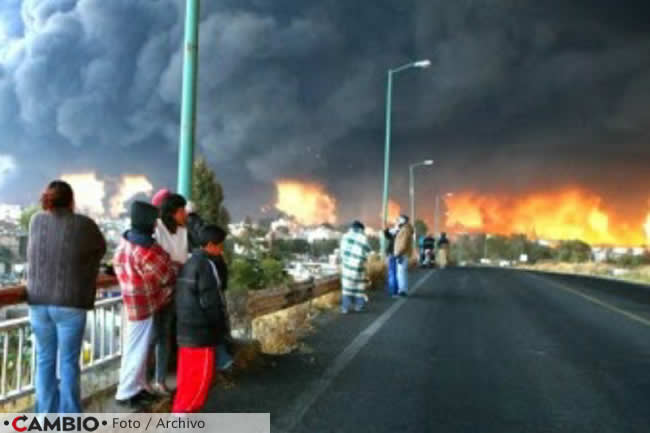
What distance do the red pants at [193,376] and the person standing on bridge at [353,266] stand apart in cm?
889

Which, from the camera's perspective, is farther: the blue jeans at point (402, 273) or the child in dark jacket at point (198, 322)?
the blue jeans at point (402, 273)

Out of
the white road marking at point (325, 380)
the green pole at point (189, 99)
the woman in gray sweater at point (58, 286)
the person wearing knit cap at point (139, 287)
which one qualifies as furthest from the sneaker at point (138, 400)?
the green pole at point (189, 99)

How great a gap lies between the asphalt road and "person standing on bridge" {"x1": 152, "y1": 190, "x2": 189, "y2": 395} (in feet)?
1.92

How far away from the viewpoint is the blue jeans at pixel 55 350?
529 cm

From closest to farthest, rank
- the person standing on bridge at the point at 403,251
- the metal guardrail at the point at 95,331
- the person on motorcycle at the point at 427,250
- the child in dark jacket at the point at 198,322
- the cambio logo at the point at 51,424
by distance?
the cambio logo at the point at 51,424 → the child in dark jacket at the point at 198,322 → the metal guardrail at the point at 95,331 → the person standing on bridge at the point at 403,251 → the person on motorcycle at the point at 427,250

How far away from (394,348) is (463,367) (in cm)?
152

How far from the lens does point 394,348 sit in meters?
9.97

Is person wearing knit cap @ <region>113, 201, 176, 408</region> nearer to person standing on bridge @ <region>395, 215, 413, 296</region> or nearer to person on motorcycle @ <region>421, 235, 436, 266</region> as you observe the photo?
person standing on bridge @ <region>395, 215, 413, 296</region>

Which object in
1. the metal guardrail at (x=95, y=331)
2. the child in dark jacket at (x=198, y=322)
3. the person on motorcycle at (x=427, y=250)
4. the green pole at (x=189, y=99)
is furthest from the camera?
the person on motorcycle at (x=427, y=250)

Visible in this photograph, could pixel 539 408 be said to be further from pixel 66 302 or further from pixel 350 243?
pixel 350 243

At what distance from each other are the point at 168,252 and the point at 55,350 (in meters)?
1.49

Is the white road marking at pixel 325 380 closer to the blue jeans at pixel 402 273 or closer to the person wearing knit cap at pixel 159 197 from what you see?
the person wearing knit cap at pixel 159 197

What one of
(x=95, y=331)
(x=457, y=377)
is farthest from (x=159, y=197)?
(x=457, y=377)

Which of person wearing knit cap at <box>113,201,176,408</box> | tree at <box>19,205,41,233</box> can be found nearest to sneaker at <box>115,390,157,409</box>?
person wearing knit cap at <box>113,201,176,408</box>
